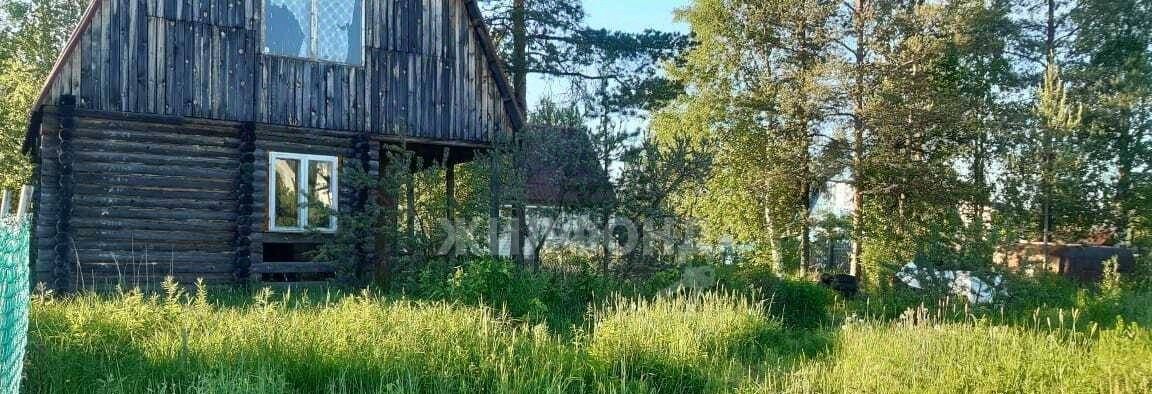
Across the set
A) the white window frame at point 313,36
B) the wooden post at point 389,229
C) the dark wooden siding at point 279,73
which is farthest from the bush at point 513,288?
the white window frame at point 313,36

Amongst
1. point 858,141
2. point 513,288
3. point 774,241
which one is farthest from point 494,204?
point 774,241

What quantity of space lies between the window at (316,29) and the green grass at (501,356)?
16.4 ft

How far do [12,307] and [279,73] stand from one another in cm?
752

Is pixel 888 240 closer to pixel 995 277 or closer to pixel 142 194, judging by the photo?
pixel 995 277

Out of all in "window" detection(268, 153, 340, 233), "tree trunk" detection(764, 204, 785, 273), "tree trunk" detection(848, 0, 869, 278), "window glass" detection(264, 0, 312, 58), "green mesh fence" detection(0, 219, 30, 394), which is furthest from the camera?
"tree trunk" detection(764, 204, 785, 273)

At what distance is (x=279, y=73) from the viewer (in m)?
11.9

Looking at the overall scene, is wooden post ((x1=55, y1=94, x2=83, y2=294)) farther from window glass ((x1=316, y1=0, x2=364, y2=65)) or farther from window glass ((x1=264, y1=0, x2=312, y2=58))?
window glass ((x1=316, y1=0, x2=364, y2=65))

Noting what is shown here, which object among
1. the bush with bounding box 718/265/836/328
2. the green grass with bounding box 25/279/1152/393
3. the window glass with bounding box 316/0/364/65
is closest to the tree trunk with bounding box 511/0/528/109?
the window glass with bounding box 316/0/364/65

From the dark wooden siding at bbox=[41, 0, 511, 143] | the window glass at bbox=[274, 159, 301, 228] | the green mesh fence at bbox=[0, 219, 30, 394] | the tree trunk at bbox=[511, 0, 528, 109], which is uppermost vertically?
the tree trunk at bbox=[511, 0, 528, 109]

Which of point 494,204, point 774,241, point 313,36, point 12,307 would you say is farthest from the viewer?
point 774,241

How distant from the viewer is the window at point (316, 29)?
1199 cm

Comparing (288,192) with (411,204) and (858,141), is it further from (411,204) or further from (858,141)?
(858,141)

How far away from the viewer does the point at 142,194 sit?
11.4 metres

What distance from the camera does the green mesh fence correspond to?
4566 mm
